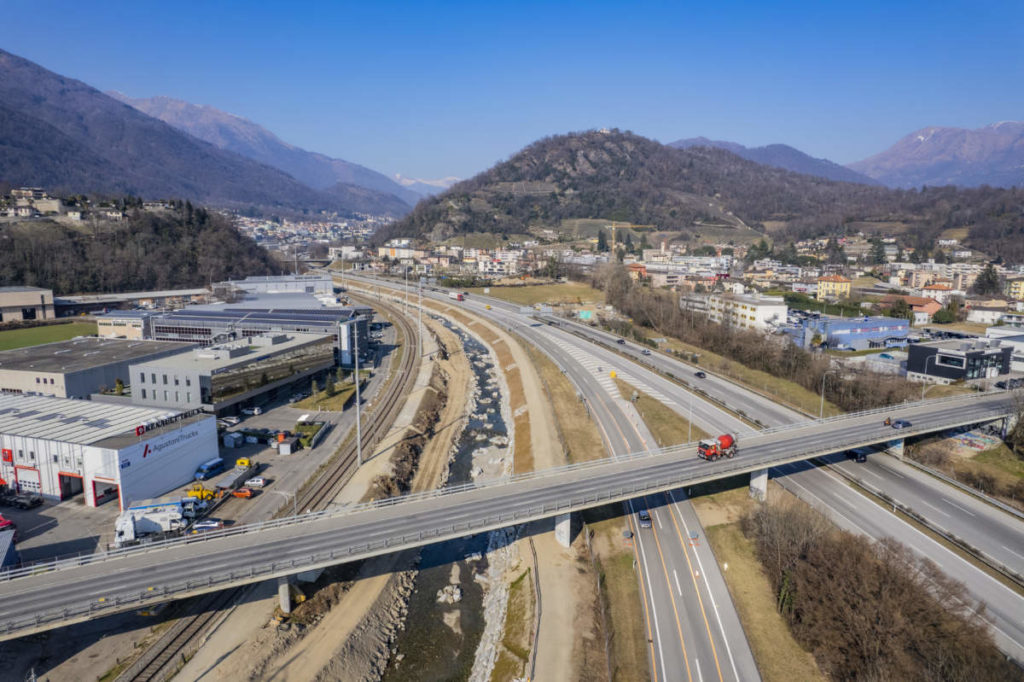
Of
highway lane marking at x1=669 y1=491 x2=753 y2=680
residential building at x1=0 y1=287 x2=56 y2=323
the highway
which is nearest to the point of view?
highway lane marking at x1=669 y1=491 x2=753 y2=680

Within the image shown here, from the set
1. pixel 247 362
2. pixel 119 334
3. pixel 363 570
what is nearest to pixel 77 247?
pixel 119 334

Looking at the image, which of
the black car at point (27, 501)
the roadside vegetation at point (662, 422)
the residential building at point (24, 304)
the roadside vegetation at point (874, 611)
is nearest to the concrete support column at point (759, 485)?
the roadside vegetation at point (874, 611)

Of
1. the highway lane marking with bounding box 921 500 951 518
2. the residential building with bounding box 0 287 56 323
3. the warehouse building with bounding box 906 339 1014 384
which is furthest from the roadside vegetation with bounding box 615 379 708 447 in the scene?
the residential building with bounding box 0 287 56 323

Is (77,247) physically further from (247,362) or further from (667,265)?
(667,265)

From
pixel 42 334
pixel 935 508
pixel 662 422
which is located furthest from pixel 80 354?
pixel 935 508

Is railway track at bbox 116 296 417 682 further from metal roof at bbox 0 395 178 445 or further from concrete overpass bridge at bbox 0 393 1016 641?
metal roof at bbox 0 395 178 445

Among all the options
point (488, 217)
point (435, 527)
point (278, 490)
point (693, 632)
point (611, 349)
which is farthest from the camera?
point (488, 217)
